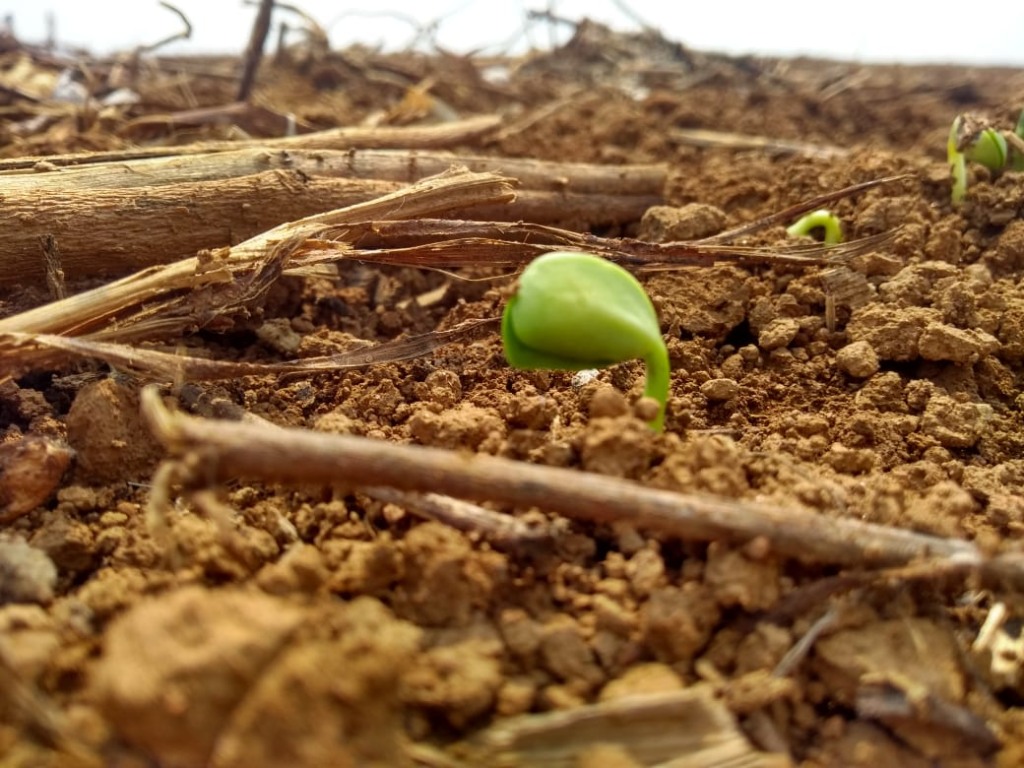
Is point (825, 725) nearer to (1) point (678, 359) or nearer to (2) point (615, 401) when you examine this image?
(2) point (615, 401)

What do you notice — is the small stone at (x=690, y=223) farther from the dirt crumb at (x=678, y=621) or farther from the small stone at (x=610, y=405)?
the dirt crumb at (x=678, y=621)

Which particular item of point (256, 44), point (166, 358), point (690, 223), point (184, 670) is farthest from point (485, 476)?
point (256, 44)

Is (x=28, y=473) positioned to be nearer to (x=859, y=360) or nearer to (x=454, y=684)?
(x=454, y=684)

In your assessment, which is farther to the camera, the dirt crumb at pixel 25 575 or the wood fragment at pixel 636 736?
the dirt crumb at pixel 25 575

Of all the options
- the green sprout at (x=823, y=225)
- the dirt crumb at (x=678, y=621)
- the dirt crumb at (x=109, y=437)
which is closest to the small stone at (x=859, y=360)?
the green sprout at (x=823, y=225)

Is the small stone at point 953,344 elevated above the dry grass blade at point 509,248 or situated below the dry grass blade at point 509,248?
below

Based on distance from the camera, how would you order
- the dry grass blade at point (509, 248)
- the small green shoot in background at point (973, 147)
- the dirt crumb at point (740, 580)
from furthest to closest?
the small green shoot in background at point (973, 147) → the dry grass blade at point (509, 248) → the dirt crumb at point (740, 580)
